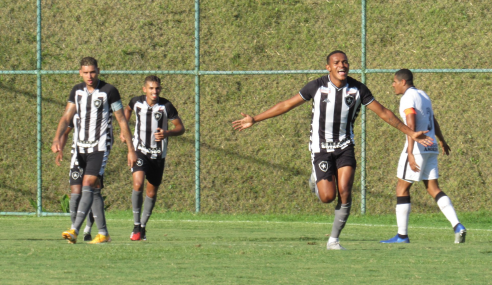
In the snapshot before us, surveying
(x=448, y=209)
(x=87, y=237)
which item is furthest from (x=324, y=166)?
(x=87, y=237)

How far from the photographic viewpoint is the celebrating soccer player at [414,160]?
325 inches

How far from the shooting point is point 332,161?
7.43 metres

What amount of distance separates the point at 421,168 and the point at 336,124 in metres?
1.53

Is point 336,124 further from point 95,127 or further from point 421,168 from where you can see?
point 95,127

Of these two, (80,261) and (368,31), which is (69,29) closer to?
(368,31)

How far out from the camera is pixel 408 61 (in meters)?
14.4

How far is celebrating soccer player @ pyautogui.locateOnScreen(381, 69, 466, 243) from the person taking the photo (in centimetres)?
827

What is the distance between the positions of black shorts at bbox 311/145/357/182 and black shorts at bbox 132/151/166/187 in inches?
89.2

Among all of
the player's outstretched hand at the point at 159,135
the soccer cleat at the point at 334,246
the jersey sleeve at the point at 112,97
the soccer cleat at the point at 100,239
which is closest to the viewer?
the soccer cleat at the point at 334,246

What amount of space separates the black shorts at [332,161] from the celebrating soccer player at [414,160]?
3.83 ft

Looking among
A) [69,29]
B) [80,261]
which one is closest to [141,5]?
[69,29]

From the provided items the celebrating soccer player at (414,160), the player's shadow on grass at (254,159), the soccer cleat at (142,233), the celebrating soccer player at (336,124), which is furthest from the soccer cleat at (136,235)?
the player's shadow on grass at (254,159)

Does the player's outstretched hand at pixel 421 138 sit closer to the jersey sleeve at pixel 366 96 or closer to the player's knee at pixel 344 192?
the jersey sleeve at pixel 366 96

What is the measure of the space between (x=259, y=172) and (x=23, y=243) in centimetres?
657
